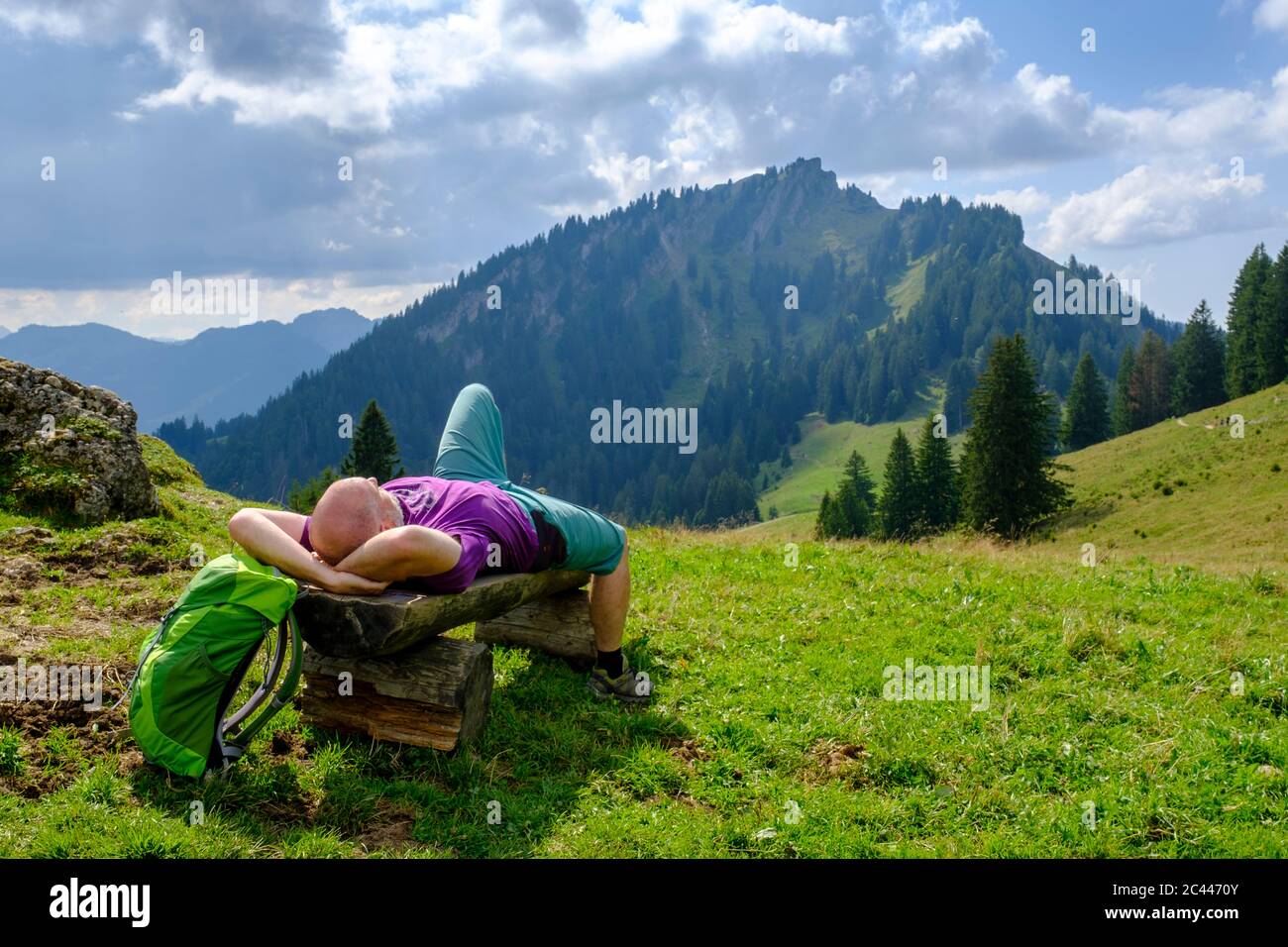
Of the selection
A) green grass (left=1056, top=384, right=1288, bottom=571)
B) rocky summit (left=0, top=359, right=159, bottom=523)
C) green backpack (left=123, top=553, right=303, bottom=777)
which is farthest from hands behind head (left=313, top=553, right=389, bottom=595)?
green grass (left=1056, top=384, right=1288, bottom=571)

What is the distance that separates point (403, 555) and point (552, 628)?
274 centimetres

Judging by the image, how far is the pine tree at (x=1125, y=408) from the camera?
403 ft

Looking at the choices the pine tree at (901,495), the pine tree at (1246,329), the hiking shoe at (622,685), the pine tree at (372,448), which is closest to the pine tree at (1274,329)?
the pine tree at (1246,329)

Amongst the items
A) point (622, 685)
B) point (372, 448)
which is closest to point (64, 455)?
point (622, 685)

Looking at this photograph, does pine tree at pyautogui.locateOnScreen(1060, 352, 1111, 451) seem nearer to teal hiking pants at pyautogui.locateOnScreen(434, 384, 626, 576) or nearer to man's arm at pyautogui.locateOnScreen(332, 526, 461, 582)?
teal hiking pants at pyautogui.locateOnScreen(434, 384, 626, 576)

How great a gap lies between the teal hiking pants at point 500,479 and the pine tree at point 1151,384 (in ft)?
444

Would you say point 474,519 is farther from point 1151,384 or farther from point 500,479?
point 1151,384

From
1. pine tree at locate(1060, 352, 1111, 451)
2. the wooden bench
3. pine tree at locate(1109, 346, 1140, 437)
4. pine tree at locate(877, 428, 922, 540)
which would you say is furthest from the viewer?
pine tree at locate(1109, 346, 1140, 437)

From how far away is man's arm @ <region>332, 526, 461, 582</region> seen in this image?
5.74 meters

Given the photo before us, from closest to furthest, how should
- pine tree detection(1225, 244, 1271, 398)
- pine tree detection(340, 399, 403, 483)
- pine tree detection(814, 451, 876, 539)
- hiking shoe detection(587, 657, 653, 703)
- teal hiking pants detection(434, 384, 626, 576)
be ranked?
teal hiking pants detection(434, 384, 626, 576), hiking shoe detection(587, 657, 653, 703), pine tree detection(340, 399, 403, 483), pine tree detection(814, 451, 876, 539), pine tree detection(1225, 244, 1271, 398)

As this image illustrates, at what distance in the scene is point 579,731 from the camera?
22.7 feet

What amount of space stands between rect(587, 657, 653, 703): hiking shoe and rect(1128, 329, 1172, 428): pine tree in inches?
5319

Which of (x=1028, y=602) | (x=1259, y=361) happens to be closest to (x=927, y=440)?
(x=1259, y=361)
